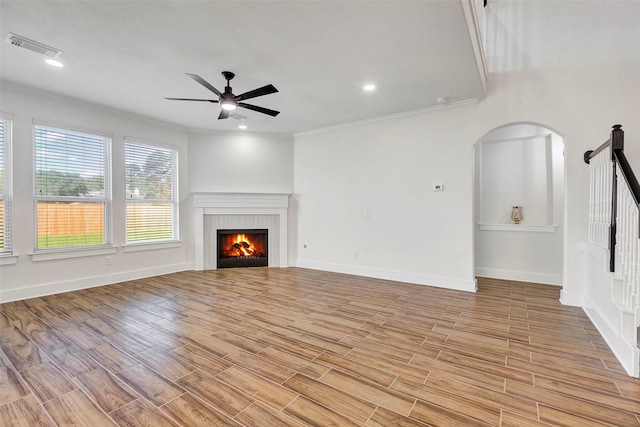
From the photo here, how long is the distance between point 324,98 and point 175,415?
3837 millimetres

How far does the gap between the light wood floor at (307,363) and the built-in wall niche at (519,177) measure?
5.34 ft

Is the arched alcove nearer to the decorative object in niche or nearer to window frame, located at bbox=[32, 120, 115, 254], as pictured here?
the decorative object in niche

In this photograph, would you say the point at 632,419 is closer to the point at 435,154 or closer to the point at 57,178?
the point at 435,154

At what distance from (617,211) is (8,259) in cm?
664

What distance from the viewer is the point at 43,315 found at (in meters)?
3.30

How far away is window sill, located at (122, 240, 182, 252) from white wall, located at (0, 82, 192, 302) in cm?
6

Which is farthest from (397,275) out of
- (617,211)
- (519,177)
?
(617,211)

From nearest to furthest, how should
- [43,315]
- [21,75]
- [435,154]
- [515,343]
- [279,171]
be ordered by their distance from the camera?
[515,343] < [43,315] < [21,75] < [435,154] < [279,171]

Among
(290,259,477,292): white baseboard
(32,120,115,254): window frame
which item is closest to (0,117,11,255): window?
(32,120,115,254): window frame

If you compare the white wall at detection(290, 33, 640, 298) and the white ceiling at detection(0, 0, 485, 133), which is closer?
the white ceiling at detection(0, 0, 485, 133)

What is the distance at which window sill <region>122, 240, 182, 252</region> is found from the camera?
4.96 meters

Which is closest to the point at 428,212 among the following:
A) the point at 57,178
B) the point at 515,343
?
the point at 515,343

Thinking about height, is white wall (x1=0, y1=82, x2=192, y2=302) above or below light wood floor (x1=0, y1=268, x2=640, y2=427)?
above

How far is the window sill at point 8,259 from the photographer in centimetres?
371
